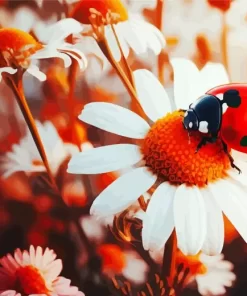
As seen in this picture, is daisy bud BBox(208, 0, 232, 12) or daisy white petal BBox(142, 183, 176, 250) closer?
daisy white petal BBox(142, 183, 176, 250)

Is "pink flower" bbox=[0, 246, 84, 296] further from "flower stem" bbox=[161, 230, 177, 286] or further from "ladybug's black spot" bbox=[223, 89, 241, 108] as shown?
"ladybug's black spot" bbox=[223, 89, 241, 108]

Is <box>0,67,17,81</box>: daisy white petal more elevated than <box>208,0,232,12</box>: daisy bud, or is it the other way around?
<box>208,0,232,12</box>: daisy bud

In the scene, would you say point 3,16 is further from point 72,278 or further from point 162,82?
point 72,278

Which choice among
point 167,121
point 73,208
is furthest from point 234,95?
point 73,208

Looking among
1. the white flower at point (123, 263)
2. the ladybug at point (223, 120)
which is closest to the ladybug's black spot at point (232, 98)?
the ladybug at point (223, 120)

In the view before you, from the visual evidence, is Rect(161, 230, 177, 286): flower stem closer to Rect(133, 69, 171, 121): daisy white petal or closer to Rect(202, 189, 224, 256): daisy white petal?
Rect(202, 189, 224, 256): daisy white petal

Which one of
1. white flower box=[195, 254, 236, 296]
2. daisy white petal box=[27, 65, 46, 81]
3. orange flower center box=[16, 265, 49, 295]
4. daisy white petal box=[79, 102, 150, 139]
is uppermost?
daisy white petal box=[27, 65, 46, 81]

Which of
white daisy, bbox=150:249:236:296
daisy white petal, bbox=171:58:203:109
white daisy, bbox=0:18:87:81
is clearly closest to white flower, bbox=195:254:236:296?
white daisy, bbox=150:249:236:296

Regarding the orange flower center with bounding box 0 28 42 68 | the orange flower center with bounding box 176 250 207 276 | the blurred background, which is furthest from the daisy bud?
the orange flower center with bounding box 176 250 207 276
